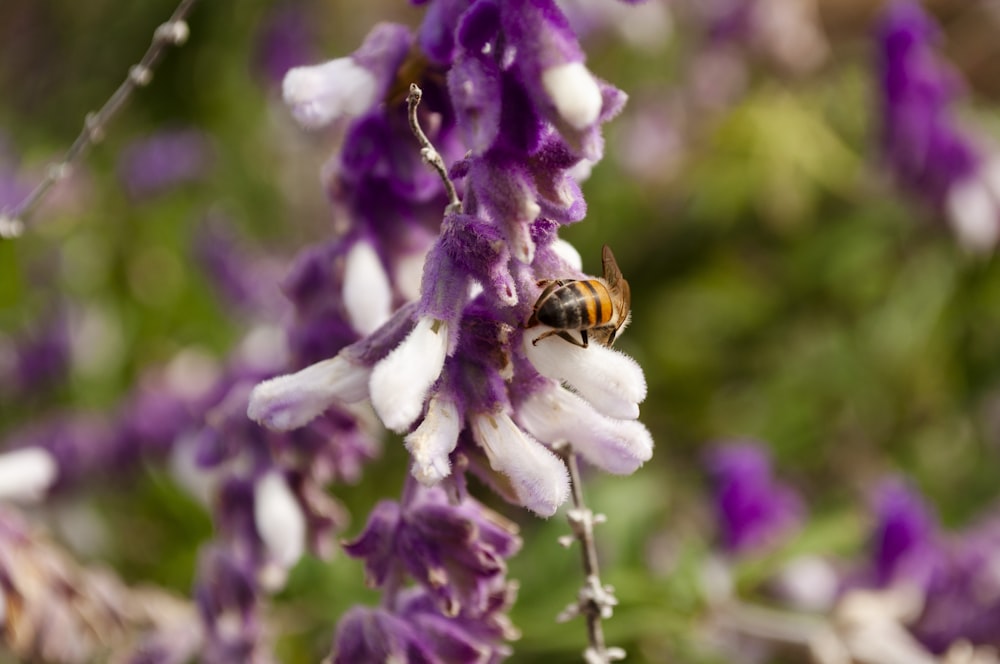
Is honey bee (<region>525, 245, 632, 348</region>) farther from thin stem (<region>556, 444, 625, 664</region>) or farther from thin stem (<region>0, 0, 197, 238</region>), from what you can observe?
thin stem (<region>0, 0, 197, 238</region>)

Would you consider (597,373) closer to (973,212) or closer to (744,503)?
(744,503)

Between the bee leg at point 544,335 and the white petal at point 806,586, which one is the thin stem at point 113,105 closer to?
the bee leg at point 544,335

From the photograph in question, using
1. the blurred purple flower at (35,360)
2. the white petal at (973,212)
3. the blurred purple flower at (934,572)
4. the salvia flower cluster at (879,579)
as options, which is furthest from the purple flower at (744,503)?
the blurred purple flower at (35,360)

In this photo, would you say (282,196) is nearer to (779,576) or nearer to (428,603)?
(779,576)

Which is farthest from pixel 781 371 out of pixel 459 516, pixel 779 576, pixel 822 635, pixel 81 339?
pixel 459 516

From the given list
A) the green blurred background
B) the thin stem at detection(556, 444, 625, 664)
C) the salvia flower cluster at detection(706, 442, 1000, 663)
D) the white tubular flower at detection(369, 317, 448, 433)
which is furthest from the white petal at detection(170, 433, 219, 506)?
the white tubular flower at detection(369, 317, 448, 433)

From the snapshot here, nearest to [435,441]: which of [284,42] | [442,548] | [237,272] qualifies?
[442,548]
